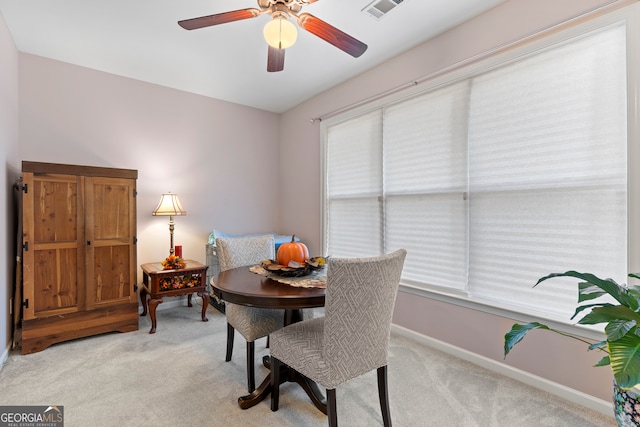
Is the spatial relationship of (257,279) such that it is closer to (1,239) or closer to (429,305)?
(429,305)

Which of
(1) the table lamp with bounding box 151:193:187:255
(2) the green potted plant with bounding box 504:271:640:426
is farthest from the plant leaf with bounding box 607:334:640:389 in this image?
(1) the table lamp with bounding box 151:193:187:255

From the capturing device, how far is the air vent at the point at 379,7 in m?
2.13

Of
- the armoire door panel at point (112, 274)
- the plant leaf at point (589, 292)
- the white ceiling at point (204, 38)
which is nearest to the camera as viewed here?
the plant leaf at point (589, 292)

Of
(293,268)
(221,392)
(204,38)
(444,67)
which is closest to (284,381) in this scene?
(221,392)

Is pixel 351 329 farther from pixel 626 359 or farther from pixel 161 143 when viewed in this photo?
pixel 161 143

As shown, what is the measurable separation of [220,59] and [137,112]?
1.25 metres

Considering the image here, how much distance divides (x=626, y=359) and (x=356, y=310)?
958 millimetres

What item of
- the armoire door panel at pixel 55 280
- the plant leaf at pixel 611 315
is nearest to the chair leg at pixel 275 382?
the plant leaf at pixel 611 315

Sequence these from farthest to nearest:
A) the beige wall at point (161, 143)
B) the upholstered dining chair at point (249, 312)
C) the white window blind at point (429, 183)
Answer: the beige wall at point (161, 143) < the white window blind at point (429, 183) < the upholstered dining chair at point (249, 312)

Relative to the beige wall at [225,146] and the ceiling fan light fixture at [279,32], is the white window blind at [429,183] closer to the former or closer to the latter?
the beige wall at [225,146]

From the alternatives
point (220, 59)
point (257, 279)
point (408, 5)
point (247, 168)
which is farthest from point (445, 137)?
point (247, 168)

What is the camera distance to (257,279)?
179cm

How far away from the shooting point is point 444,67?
8.05 ft

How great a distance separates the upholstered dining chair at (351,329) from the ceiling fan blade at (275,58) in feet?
4.82
